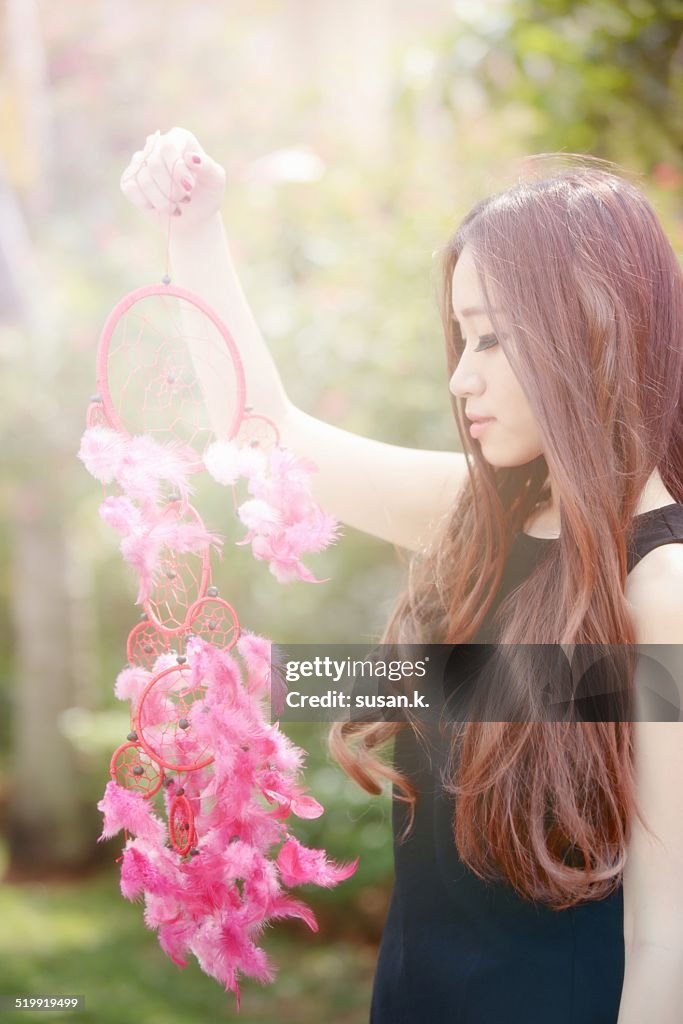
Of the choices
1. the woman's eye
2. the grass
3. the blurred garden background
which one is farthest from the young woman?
the grass

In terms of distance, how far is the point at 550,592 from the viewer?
951 mm

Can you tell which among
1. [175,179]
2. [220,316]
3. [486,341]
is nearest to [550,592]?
[486,341]

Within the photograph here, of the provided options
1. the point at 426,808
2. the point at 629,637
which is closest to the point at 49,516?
the point at 426,808

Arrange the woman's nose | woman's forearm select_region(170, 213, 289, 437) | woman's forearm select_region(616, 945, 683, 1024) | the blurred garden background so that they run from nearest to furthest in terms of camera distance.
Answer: woman's forearm select_region(616, 945, 683, 1024)
the woman's nose
woman's forearm select_region(170, 213, 289, 437)
the blurred garden background

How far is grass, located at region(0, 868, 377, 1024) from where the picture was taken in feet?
7.68

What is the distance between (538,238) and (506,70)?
1482 mm

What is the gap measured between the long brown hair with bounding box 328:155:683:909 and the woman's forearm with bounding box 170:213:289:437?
0.93 ft

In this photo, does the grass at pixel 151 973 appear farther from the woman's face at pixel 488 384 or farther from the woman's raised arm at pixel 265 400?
the woman's face at pixel 488 384

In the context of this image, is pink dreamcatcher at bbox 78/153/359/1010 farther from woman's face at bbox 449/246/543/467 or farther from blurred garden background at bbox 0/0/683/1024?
blurred garden background at bbox 0/0/683/1024

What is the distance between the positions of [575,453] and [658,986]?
0.51m

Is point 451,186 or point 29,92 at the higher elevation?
point 29,92

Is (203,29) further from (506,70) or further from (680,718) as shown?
Result: (680,718)

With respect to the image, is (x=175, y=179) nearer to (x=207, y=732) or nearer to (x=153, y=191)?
(x=153, y=191)

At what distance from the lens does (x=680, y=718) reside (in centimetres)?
88
